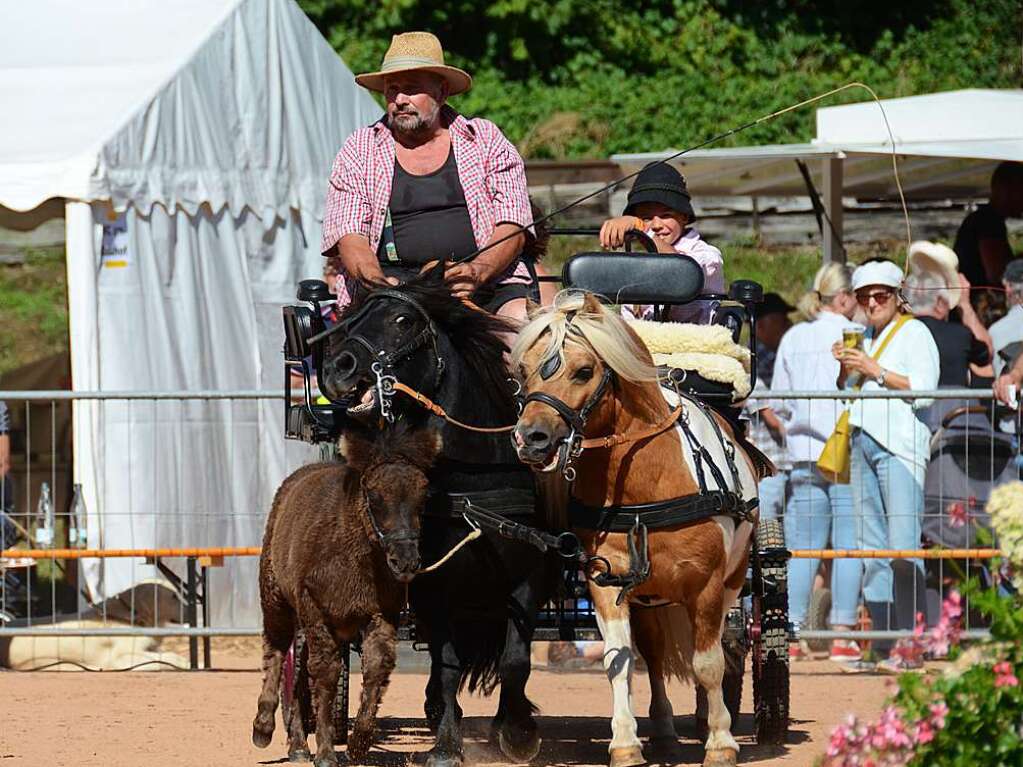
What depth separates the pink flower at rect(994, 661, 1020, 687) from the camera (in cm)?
428

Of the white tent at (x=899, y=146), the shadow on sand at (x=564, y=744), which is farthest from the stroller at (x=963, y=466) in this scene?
the white tent at (x=899, y=146)

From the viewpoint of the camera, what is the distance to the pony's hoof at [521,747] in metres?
7.05

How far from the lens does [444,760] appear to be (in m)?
6.77

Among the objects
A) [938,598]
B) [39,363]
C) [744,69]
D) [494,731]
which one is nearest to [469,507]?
[494,731]

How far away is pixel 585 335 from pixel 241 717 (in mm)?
3541

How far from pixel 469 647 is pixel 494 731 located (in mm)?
371

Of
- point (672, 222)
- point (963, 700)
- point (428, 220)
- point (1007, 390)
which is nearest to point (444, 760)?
point (428, 220)

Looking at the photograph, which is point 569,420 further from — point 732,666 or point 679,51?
point 679,51

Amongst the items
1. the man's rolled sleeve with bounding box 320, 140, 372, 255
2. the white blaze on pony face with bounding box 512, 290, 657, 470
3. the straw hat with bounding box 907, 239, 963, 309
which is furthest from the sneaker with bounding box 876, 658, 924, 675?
the straw hat with bounding box 907, 239, 963, 309

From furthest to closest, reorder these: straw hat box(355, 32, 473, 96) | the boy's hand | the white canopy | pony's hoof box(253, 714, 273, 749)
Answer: the white canopy
the boy's hand
straw hat box(355, 32, 473, 96)
pony's hoof box(253, 714, 273, 749)

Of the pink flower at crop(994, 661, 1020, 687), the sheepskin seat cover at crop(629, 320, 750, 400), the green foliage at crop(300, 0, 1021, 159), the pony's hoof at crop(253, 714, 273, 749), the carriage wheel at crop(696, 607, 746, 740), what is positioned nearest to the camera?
the pink flower at crop(994, 661, 1020, 687)

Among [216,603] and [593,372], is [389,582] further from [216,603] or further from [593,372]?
[216,603]

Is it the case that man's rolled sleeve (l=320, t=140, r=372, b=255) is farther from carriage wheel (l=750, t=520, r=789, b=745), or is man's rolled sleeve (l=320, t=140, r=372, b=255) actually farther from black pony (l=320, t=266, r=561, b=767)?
carriage wheel (l=750, t=520, r=789, b=745)

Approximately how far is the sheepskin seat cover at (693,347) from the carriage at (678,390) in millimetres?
51
